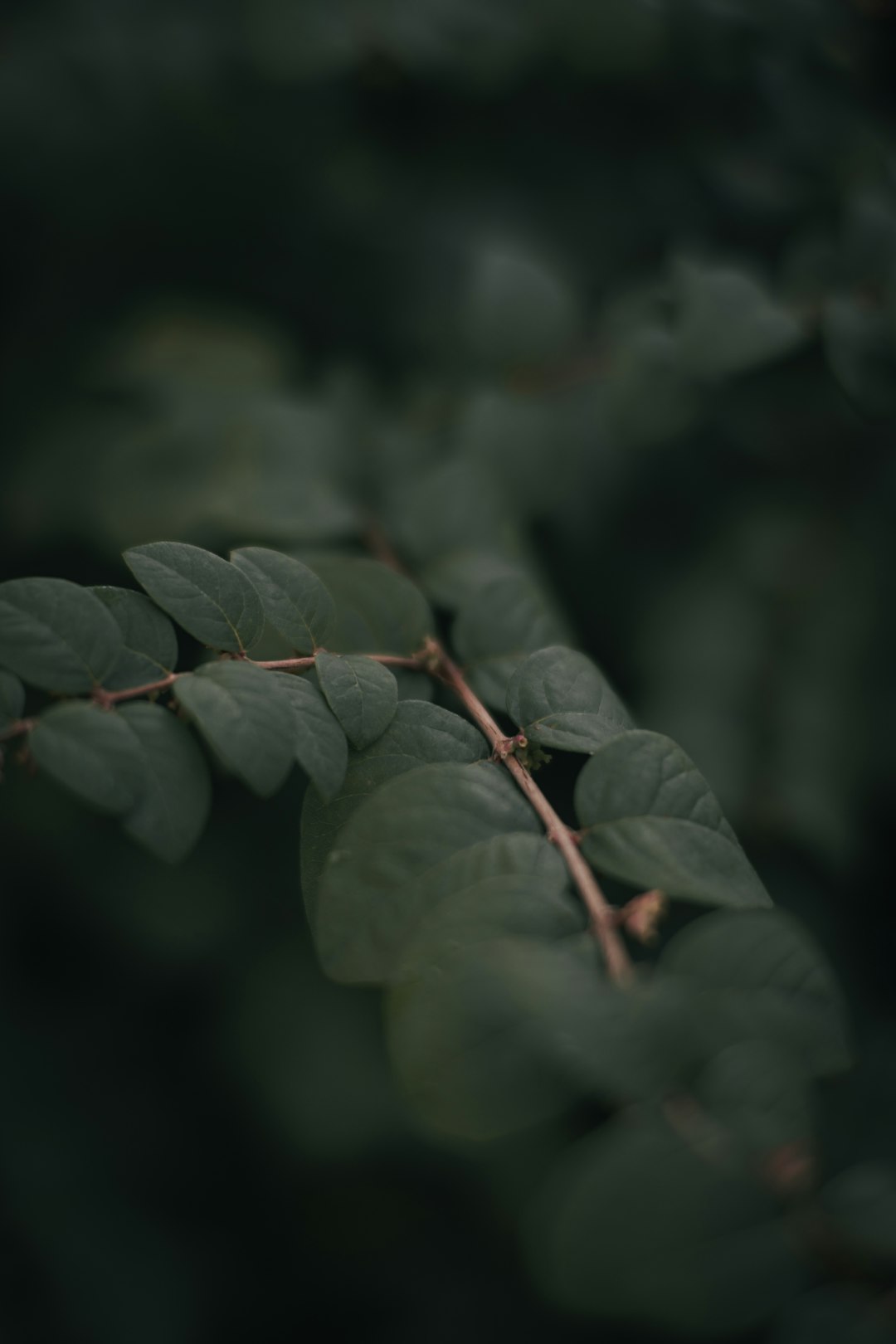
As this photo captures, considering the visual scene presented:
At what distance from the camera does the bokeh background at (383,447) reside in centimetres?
104

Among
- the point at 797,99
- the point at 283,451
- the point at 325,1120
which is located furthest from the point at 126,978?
the point at 797,99

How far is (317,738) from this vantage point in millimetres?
502

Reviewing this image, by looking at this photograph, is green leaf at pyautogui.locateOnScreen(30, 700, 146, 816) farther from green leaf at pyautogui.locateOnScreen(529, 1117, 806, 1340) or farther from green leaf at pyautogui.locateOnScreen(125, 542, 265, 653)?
green leaf at pyautogui.locateOnScreen(529, 1117, 806, 1340)

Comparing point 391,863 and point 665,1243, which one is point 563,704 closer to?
point 391,863

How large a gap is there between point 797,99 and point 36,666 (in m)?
1.28

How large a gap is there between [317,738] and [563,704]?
6.6 inches

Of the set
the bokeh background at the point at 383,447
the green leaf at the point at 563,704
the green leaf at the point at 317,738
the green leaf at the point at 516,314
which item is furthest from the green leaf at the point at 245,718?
the green leaf at the point at 516,314

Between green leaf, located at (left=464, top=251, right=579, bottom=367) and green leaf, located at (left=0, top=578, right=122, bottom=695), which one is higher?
green leaf, located at (left=464, top=251, right=579, bottom=367)

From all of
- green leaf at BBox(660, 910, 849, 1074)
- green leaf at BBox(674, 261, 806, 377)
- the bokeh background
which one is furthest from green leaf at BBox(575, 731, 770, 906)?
green leaf at BBox(674, 261, 806, 377)

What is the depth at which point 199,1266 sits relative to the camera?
1104 mm

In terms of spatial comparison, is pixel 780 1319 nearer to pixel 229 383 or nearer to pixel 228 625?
pixel 228 625

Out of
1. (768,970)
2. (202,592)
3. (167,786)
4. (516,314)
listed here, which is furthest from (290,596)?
(516,314)

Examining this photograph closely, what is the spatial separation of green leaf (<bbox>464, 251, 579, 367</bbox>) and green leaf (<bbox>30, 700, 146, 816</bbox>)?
87cm

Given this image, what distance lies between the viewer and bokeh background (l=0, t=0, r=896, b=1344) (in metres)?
1.04
